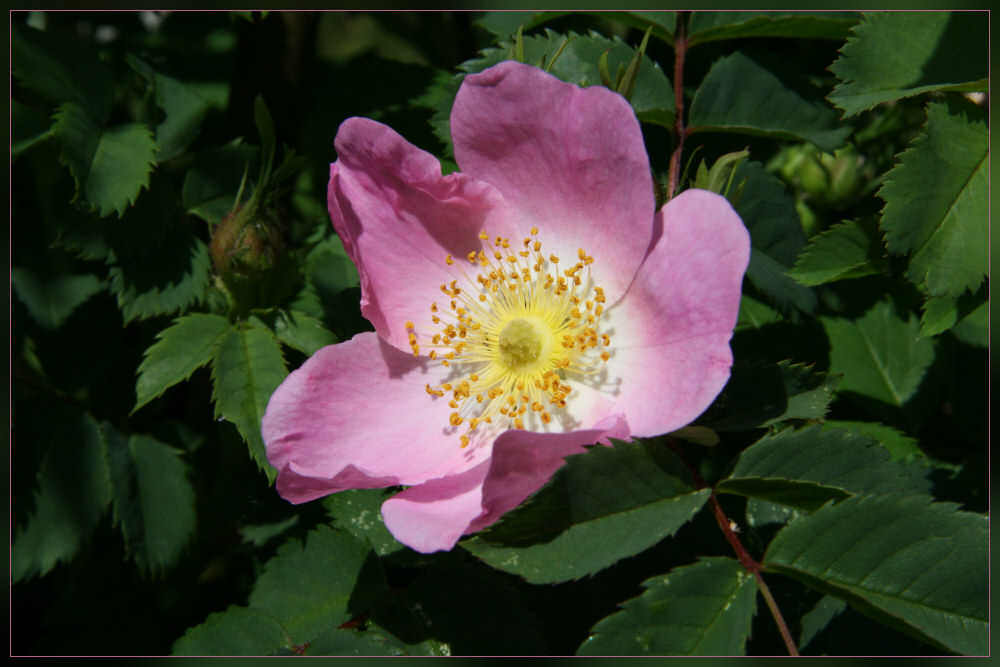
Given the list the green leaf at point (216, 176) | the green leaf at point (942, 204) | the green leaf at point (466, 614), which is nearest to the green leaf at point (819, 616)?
the green leaf at point (466, 614)

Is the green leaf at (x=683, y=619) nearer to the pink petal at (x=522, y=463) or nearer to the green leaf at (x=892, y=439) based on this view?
the pink petal at (x=522, y=463)

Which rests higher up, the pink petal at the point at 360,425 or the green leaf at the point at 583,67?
the green leaf at the point at 583,67

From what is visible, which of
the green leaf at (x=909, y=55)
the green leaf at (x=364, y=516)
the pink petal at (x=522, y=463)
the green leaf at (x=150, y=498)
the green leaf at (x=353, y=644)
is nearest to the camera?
the pink petal at (x=522, y=463)

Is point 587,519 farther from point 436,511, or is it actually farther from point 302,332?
point 302,332

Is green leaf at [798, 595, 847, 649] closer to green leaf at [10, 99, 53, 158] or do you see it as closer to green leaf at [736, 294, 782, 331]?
green leaf at [736, 294, 782, 331]

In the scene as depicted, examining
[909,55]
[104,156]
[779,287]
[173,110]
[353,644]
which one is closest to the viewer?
[353,644]

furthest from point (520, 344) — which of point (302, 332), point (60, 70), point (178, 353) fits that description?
point (60, 70)

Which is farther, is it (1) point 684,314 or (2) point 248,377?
(2) point 248,377
